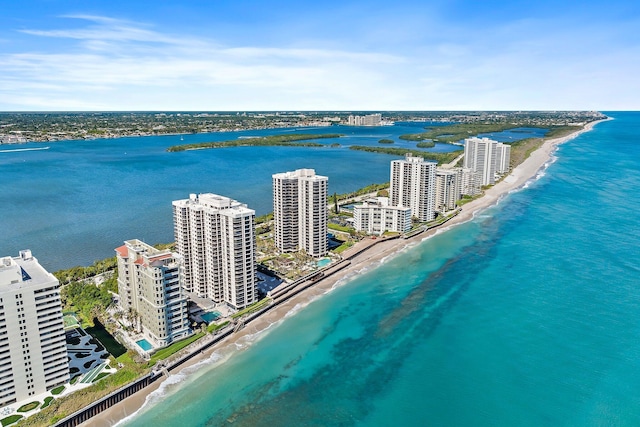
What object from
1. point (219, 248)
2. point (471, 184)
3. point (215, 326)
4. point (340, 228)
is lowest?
point (215, 326)

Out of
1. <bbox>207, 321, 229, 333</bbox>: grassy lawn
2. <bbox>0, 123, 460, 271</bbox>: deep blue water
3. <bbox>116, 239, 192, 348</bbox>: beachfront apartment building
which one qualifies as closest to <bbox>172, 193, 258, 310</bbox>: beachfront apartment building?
<bbox>207, 321, 229, 333</bbox>: grassy lawn

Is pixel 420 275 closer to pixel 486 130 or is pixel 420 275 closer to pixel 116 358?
pixel 116 358

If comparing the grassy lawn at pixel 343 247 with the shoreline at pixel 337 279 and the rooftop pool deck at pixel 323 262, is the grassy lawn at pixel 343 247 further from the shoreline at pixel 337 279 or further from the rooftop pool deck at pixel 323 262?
the rooftop pool deck at pixel 323 262

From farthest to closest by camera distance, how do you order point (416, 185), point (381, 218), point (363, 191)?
point (363, 191) < point (416, 185) < point (381, 218)

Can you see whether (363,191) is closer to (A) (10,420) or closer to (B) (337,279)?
(B) (337,279)

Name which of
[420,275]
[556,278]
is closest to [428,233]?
[420,275]

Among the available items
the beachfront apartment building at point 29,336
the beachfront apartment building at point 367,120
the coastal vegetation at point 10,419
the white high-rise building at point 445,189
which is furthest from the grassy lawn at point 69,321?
the beachfront apartment building at point 367,120

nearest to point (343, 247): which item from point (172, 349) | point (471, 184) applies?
point (172, 349)
